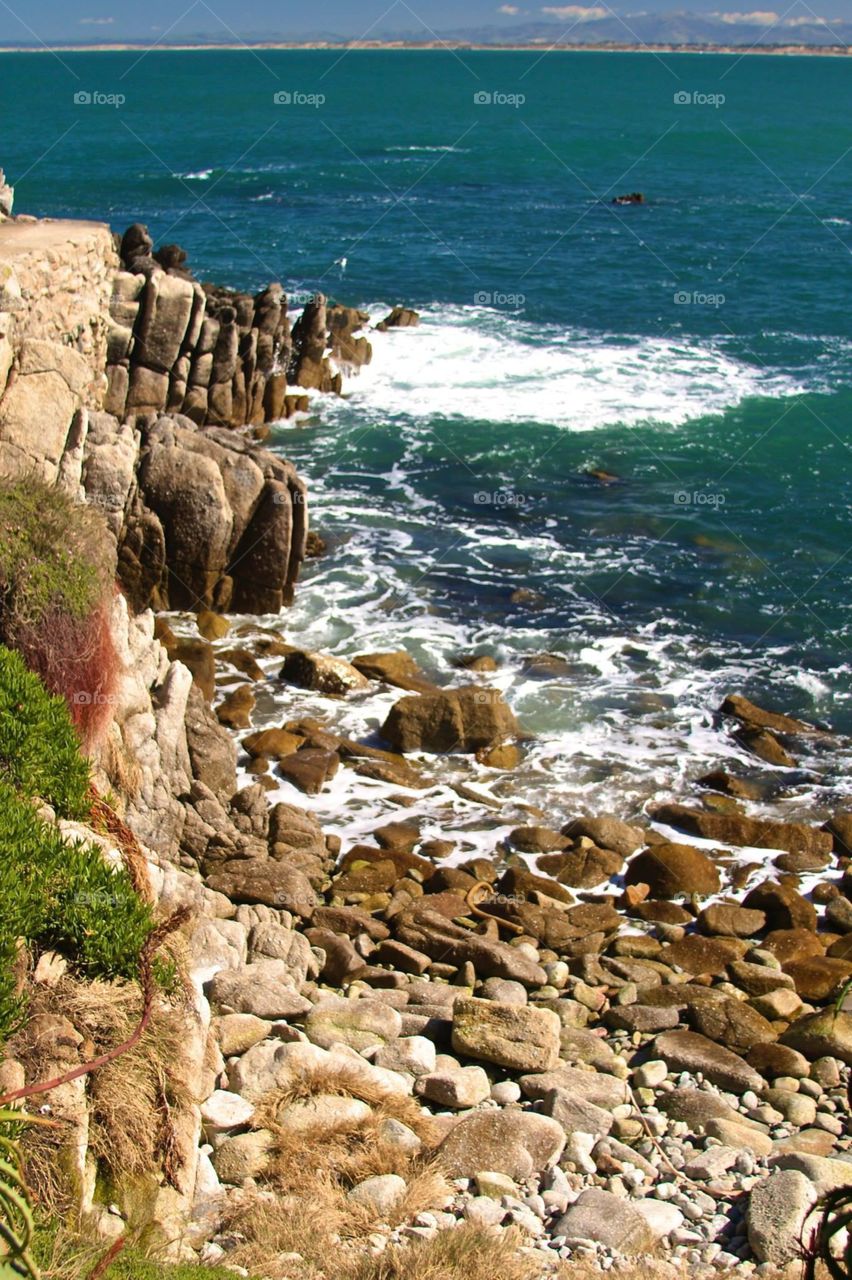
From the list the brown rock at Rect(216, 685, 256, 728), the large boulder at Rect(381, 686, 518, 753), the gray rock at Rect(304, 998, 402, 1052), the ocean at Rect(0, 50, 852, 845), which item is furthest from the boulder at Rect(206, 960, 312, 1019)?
the brown rock at Rect(216, 685, 256, 728)

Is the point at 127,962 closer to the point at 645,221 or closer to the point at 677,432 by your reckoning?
the point at 677,432

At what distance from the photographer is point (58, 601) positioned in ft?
33.7

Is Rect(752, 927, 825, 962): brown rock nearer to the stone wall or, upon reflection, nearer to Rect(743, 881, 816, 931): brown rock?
Rect(743, 881, 816, 931): brown rock

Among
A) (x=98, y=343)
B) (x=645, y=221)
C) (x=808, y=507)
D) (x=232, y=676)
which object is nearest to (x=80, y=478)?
(x=232, y=676)

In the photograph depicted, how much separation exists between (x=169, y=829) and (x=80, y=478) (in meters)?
5.25

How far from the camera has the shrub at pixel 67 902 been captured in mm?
6703

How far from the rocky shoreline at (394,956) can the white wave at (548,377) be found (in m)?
10.6

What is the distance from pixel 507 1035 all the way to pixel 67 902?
364cm

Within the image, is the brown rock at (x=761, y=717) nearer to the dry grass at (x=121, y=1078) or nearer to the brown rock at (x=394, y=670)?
the brown rock at (x=394, y=670)

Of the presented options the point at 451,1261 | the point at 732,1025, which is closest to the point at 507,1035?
the point at 732,1025

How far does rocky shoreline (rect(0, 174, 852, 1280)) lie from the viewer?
6926 mm

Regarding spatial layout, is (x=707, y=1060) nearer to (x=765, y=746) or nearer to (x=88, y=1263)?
(x=88, y=1263)

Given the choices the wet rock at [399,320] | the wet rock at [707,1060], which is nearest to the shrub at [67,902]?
the wet rock at [707,1060]

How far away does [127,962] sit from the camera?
7035mm
